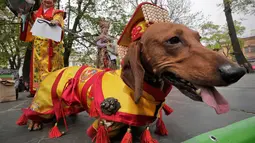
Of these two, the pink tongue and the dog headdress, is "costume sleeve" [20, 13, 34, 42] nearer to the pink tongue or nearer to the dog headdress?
the dog headdress

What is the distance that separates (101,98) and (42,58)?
5.13 ft

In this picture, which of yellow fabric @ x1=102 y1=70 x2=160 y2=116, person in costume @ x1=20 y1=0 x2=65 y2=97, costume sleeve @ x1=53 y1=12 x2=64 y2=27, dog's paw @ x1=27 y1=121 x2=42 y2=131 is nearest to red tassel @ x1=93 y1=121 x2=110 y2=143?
yellow fabric @ x1=102 y1=70 x2=160 y2=116

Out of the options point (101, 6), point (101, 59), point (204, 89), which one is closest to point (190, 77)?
point (204, 89)

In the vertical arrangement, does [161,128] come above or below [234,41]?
below

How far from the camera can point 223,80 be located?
77 centimetres

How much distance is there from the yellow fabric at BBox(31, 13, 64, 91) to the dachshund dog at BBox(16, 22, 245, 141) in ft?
3.41

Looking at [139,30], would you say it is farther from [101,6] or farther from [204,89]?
[101,6]

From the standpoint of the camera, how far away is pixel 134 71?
1031 millimetres

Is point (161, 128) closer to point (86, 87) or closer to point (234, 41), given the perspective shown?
point (86, 87)

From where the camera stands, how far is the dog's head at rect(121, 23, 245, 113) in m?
0.79

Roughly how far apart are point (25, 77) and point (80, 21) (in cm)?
578

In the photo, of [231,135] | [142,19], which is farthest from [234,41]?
[231,135]

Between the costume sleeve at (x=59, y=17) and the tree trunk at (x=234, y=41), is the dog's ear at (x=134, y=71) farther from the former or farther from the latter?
the tree trunk at (x=234, y=41)

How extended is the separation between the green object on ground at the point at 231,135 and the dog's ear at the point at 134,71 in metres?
0.38
